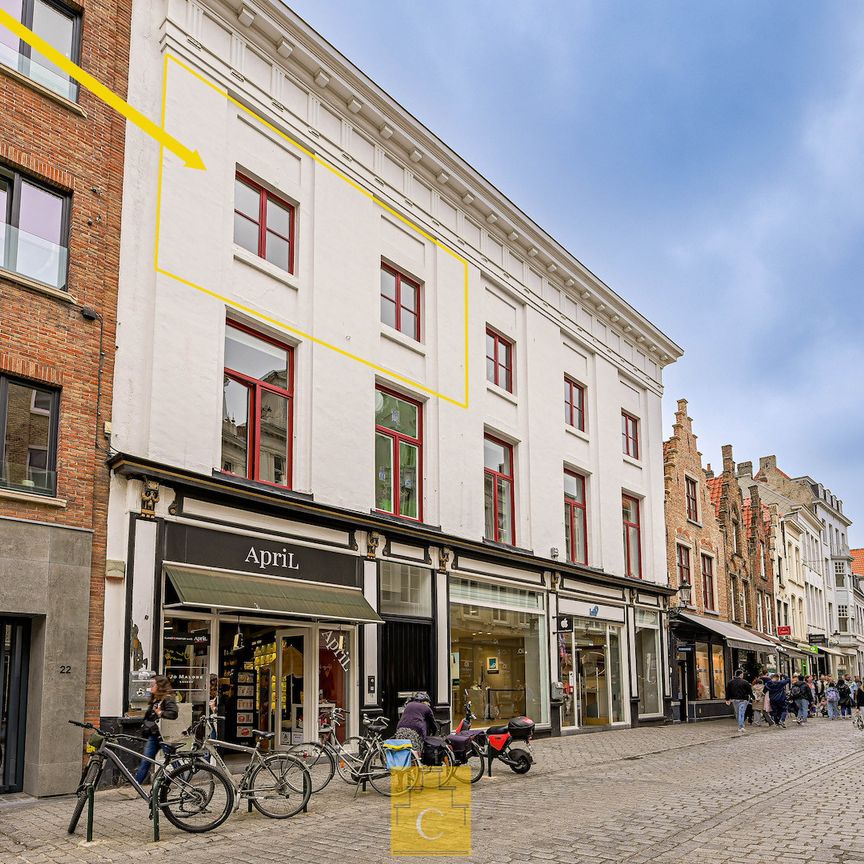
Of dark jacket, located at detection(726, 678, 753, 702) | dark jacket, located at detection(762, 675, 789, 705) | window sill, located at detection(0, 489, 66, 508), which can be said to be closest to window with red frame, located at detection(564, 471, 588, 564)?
dark jacket, located at detection(726, 678, 753, 702)

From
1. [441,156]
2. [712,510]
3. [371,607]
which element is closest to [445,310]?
[441,156]

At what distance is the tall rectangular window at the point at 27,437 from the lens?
12461mm

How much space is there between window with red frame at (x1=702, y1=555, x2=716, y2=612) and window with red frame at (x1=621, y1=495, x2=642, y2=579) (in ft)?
20.3

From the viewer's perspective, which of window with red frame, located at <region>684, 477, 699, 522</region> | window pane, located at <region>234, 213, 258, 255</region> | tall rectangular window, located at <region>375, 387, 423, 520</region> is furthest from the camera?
window with red frame, located at <region>684, 477, 699, 522</region>

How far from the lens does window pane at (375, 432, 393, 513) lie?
738 inches

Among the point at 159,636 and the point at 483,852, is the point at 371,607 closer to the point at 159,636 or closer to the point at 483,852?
the point at 159,636

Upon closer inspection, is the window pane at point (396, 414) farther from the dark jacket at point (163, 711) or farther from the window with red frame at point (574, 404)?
the dark jacket at point (163, 711)

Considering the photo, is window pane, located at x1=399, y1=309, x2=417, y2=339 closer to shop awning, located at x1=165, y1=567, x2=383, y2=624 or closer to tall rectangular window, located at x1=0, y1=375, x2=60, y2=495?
shop awning, located at x1=165, y1=567, x2=383, y2=624

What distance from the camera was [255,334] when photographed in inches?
658

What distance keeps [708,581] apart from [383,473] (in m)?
20.0

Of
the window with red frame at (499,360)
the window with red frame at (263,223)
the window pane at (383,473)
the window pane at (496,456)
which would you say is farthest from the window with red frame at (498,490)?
the window with red frame at (263,223)

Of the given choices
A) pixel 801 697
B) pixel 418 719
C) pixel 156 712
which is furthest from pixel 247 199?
pixel 801 697

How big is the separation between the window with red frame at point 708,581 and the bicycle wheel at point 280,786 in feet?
84.8

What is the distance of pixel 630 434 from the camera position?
29.9 meters
